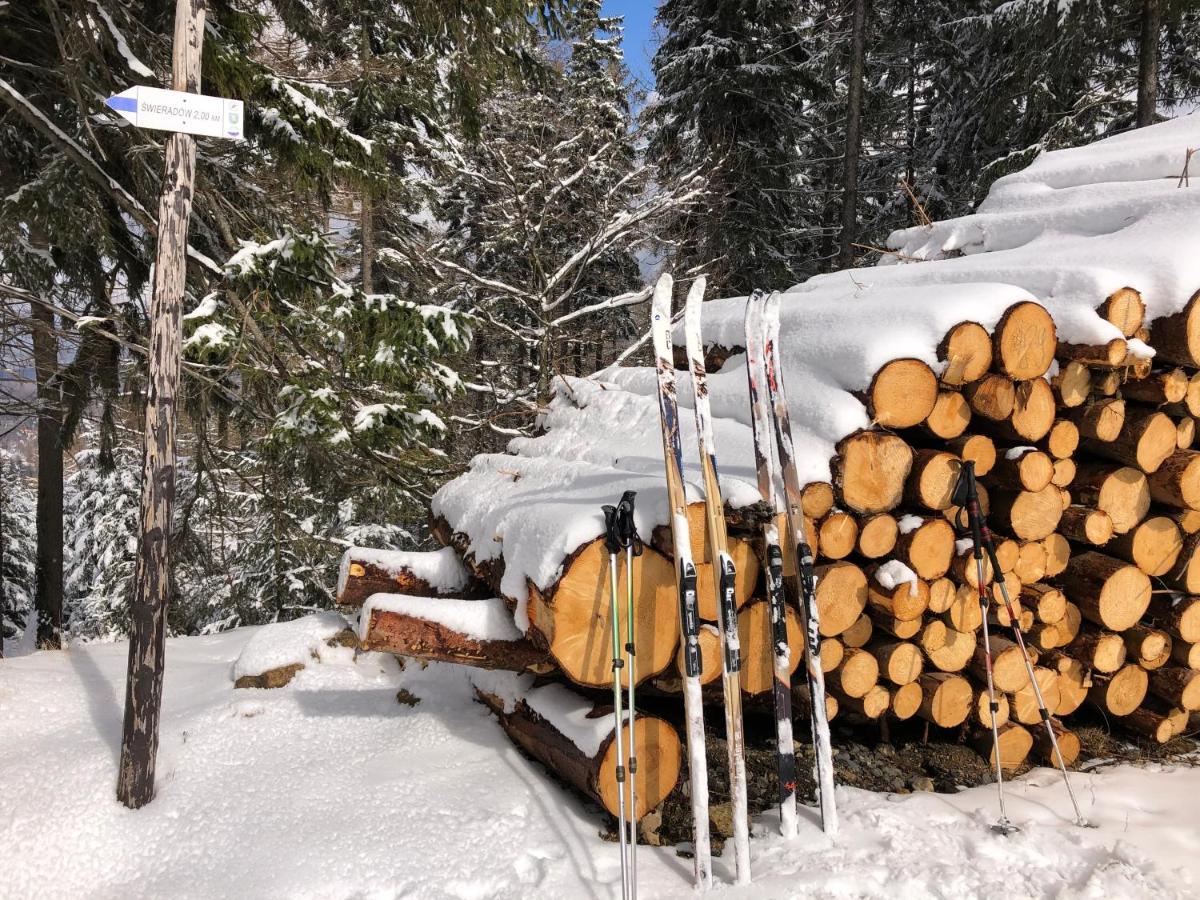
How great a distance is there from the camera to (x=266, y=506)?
672cm

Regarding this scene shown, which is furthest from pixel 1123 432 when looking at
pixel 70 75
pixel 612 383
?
pixel 70 75

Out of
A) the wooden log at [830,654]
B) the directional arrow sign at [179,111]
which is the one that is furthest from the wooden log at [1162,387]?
the directional arrow sign at [179,111]

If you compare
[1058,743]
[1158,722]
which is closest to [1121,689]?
[1158,722]

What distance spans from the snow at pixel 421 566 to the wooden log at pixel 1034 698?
10.4 ft

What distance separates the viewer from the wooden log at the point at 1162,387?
314 cm

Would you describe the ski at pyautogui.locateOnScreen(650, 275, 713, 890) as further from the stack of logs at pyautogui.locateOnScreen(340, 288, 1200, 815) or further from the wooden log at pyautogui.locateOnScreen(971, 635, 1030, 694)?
the wooden log at pyautogui.locateOnScreen(971, 635, 1030, 694)

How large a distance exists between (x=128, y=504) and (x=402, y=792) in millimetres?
14841

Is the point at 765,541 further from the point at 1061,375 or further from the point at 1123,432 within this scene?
the point at 1123,432

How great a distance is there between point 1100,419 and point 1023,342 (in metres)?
0.62

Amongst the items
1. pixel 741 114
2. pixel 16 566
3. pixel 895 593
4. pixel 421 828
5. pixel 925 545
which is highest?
pixel 741 114

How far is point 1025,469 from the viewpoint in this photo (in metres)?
3.04

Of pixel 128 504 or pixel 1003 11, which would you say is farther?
pixel 128 504

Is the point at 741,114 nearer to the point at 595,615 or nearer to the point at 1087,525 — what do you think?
the point at 1087,525

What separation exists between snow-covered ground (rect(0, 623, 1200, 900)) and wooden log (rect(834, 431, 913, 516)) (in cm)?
135
